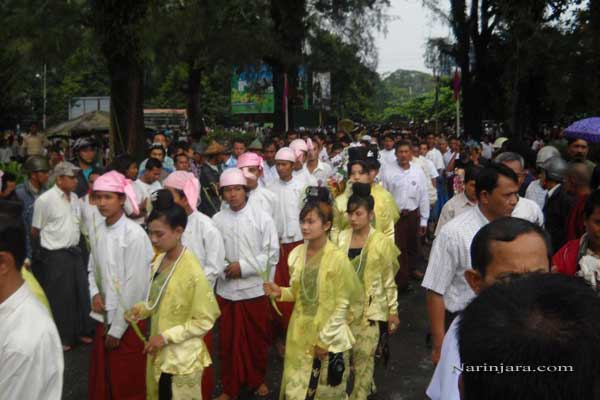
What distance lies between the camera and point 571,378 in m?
1.29

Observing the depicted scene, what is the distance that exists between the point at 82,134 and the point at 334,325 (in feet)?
70.2

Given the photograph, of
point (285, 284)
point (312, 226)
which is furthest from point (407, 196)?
point (312, 226)

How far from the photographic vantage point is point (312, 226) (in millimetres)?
4551

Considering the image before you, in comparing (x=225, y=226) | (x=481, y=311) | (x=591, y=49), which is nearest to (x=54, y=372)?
(x=481, y=311)

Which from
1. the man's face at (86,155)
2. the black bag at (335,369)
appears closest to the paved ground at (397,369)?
the black bag at (335,369)

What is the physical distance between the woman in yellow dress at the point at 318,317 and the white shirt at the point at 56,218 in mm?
2824

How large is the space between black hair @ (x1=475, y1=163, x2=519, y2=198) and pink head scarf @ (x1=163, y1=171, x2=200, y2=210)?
2229 mm

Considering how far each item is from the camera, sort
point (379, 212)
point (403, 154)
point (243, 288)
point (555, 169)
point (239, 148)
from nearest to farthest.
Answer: point (243, 288) → point (555, 169) → point (379, 212) → point (403, 154) → point (239, 148)

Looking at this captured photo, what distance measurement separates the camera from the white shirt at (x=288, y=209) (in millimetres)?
7207

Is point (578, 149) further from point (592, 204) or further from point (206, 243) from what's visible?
point (206, 243)

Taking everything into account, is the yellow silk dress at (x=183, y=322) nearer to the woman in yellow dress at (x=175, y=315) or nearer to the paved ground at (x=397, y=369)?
the woman in yellow dress at (x=175, y=315)

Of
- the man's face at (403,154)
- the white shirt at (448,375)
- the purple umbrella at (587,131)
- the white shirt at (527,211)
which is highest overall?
the purple umbrella at (587,131)

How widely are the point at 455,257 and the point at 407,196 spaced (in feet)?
17.8

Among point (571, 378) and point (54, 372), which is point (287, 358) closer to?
point (54, 372)
